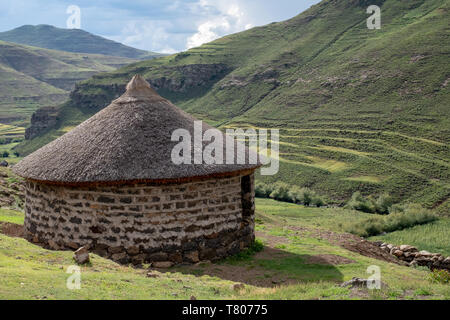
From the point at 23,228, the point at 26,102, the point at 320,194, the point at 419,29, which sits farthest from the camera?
the point at 26,102

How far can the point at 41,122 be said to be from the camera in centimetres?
9275

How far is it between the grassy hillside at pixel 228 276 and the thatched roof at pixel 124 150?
1.98 meters

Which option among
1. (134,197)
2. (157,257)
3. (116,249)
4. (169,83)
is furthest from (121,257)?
(169,83)

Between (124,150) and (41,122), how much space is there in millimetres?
88838

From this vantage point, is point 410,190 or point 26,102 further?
point 26,102

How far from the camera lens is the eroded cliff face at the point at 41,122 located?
92062 millimetres

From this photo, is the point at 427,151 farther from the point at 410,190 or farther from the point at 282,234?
the point at 282,234

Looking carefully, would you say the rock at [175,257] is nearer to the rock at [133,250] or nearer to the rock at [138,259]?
Answer: the rock at [138,259]

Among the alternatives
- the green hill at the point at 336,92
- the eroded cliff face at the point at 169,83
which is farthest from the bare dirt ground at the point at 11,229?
the eroded cliff face at the point at 169,83

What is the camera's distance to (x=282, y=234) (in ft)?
53.9

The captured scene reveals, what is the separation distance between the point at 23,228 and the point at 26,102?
146 metres

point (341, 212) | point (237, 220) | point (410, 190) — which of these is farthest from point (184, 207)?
point (410, 190)

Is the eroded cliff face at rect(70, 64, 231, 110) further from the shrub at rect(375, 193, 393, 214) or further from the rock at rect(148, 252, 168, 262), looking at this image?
the rock at rect(148, 252, 168, 262)

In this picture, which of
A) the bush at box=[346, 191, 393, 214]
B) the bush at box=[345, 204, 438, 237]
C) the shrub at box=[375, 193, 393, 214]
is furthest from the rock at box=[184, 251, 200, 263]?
the shrub at box=[375, 193, 393, 214]
